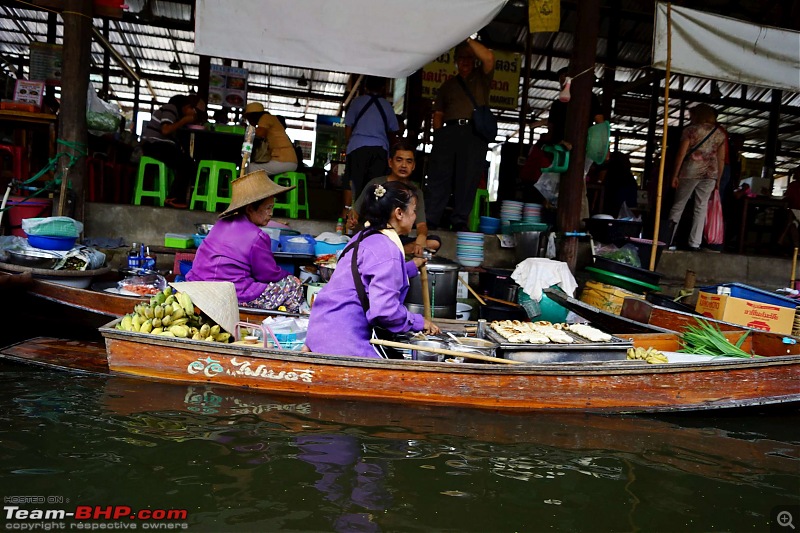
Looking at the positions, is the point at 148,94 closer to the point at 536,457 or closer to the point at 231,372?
the point at 231,372

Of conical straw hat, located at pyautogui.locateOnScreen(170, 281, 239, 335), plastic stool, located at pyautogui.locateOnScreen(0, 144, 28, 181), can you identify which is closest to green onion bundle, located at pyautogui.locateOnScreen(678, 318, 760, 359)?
conical straw hat, located at pyautogui.locateOnScreen(170, 281, 239, 335)

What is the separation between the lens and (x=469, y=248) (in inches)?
265

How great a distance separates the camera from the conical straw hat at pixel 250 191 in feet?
14.9

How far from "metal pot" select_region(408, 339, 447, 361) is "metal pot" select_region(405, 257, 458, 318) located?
0.97 metres

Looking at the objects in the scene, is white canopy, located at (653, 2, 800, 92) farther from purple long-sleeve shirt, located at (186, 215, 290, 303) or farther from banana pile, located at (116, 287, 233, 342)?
banana pile, located at (116, 287, 233, 342)

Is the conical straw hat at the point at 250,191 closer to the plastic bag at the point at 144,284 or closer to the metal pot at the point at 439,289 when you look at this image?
the plastic bag at the point at 144,284

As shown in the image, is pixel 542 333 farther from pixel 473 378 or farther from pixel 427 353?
pixel 427 353

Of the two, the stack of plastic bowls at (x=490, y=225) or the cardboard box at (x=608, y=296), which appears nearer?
the cardboard box at (x=608, y=296)

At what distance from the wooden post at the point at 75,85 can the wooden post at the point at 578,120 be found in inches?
215

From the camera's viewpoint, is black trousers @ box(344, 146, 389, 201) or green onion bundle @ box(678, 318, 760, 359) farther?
black trousers @ box(344, 146, 389, 201)

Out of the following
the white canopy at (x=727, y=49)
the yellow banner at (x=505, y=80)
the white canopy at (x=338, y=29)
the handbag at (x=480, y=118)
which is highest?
the yellow banner at (x=505, y=80)

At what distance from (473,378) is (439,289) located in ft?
5.56

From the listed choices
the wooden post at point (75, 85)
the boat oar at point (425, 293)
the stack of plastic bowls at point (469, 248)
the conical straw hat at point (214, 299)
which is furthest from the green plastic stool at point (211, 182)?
the boat oar at point (425, 293)

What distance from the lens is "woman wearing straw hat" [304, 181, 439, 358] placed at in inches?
141
